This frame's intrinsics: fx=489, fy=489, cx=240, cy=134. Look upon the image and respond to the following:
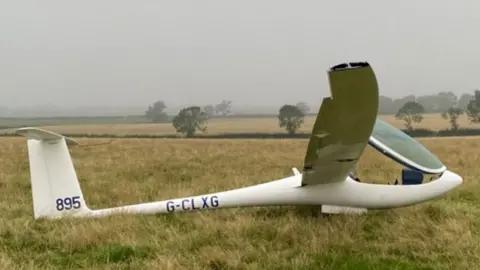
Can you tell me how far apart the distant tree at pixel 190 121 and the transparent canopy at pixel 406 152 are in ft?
277

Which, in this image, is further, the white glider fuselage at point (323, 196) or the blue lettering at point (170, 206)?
the blue lettering at point (170, 206)

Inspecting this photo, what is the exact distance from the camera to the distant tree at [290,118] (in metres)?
87.0

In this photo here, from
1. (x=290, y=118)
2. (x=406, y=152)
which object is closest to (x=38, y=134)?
(x=406, y=152)

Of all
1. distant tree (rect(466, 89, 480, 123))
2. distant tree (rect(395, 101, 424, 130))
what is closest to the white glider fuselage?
distant tree (rect(395, 101, 424, 130))

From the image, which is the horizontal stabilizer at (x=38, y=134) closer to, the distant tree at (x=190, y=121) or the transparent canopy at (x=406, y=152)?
the transparent canopy at (x=406, y=152)

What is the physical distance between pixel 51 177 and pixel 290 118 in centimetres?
8382

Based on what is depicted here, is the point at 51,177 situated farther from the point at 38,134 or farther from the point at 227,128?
the point at 227,128

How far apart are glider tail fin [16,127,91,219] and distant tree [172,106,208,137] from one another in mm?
83978

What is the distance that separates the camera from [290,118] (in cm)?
9006

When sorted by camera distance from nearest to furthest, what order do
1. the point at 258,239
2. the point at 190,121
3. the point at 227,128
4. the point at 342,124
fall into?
the point at 342,124
the point at 258,239
the point at 227,128
the point at 190,121

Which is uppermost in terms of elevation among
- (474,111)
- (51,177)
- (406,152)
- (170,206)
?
(406,152)

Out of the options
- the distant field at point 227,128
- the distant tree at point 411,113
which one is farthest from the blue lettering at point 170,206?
the distant tree at point 411,113

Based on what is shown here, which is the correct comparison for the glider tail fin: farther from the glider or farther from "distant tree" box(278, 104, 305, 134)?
"distant tree" box(278, 104, 305, 134)

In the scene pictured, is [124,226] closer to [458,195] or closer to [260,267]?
[260,267]
